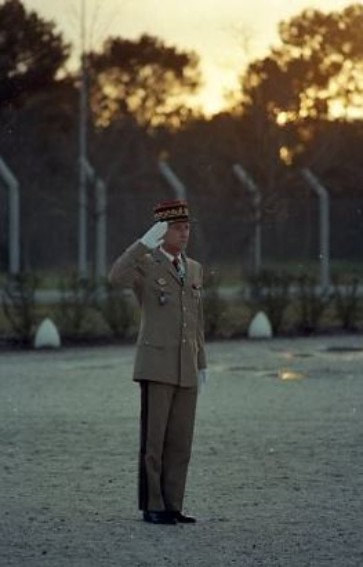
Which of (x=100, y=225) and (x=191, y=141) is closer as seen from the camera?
(x=100, y=225)

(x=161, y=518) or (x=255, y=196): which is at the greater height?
(x=255, y=196)

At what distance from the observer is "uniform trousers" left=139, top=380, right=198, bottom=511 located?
8812mm

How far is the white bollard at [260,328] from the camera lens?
24.4 metres

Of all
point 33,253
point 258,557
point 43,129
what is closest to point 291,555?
point 258,557

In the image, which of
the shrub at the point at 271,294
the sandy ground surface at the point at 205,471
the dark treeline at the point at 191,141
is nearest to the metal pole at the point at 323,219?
the dark treeline at the point at 191,141

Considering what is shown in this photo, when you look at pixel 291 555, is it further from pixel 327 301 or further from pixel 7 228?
pixel 7 228

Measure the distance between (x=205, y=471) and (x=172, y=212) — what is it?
2.61 m

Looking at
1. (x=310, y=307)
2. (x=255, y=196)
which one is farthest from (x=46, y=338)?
(x=255, y=196)

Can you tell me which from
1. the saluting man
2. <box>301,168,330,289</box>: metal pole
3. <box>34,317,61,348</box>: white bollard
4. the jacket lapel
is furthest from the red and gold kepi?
<box>301,168,330,289</box>: metal pole

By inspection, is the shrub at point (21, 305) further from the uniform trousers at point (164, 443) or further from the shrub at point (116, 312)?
the uniform trousers at point (164, 443)

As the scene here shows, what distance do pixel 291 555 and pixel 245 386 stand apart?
9.35 metres

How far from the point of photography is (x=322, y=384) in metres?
17.3

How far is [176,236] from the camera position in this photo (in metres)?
8.84

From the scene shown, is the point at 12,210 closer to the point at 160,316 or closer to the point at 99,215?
the point at 99,215
